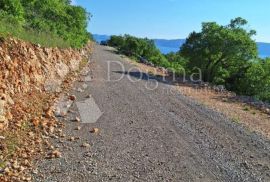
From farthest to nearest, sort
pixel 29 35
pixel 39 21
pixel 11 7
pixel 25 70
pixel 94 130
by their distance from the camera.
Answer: pixel 39 21, pixel 11 7, pixel 29 35, pixel 25 70, pixel 94 130

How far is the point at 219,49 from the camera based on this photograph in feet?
104

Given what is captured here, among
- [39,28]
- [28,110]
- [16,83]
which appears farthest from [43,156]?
[39,28]

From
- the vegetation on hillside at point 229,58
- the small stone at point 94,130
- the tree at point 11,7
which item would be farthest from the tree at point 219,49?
the small stone at point 94,130

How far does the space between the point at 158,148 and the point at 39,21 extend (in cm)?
1165

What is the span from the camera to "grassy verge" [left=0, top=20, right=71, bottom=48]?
43.3 feet

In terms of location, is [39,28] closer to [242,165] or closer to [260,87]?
[242,165]

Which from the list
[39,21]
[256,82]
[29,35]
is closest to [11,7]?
[29,35]

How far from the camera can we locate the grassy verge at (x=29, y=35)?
13188 millimetres

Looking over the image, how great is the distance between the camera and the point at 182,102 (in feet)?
55.9

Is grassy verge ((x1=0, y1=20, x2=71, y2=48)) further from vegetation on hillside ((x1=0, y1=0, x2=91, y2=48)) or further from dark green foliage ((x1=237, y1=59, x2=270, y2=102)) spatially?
dark green foliage ((x1=237, y1=59, x2=270, y2=102))

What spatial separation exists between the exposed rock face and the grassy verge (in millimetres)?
282

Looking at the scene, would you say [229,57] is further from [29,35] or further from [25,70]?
[25,70]

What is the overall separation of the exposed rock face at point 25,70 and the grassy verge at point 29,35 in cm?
28

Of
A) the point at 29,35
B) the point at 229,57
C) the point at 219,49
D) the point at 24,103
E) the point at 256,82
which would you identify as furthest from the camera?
the point at 256,82
